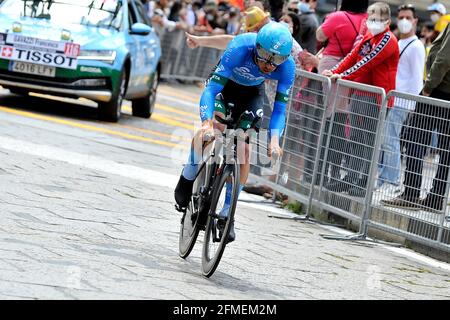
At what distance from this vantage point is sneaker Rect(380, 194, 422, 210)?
1066 cm

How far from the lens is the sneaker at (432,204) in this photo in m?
10.4

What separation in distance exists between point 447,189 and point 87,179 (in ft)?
11.0

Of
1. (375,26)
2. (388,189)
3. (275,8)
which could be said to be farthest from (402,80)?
(275,8)

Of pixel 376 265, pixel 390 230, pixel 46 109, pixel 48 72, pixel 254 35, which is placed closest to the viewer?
pixel 254 35

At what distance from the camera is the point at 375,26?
11.7 m

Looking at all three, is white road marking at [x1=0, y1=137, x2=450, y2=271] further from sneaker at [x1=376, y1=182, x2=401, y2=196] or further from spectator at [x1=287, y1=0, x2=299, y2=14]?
spectator at [x1=287, y1=0, x2=299, y2=14]

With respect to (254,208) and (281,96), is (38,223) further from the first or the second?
(254,208)

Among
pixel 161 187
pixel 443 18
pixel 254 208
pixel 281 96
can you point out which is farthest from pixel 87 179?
pixel 443 18

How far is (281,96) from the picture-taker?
28.1 feet

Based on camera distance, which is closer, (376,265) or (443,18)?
(376,265)

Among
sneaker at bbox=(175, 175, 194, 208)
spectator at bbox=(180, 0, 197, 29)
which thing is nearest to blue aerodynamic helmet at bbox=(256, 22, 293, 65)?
sneaker at bbox=(175, 175, 194, 208)

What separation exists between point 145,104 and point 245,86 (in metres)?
10.6

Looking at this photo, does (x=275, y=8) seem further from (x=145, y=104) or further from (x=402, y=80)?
(x=145, y=104)

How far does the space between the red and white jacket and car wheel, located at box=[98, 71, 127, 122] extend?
5348 mm
